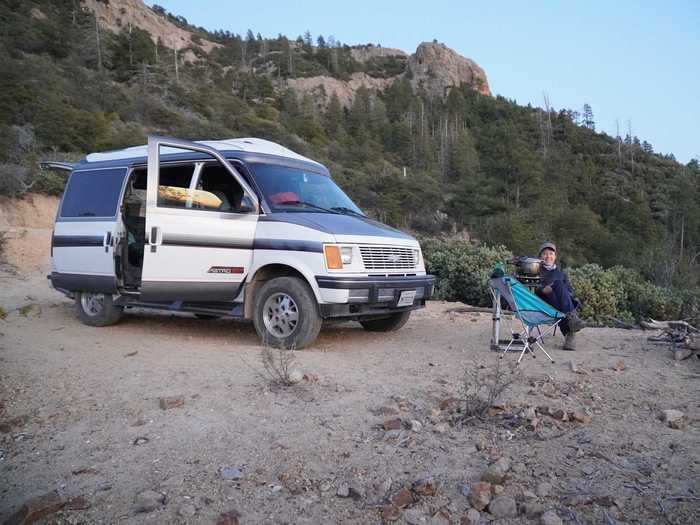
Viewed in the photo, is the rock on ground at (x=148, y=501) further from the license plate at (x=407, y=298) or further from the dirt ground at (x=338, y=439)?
the license plate at (x=407, y=298)

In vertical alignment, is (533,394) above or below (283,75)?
below

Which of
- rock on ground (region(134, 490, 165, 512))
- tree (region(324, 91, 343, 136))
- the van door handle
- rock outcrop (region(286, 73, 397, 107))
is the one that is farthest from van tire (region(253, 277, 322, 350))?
rock outcrop (region(286, 73, 397, 107))

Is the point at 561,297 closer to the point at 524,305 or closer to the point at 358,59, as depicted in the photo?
the point at 524,305

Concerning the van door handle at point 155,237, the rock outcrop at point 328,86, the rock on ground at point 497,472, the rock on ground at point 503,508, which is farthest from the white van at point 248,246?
the rock outcrop at point 328,86

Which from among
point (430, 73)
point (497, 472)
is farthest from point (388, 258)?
point (430, 73)

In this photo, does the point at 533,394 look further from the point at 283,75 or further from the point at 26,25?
the point at 283,75

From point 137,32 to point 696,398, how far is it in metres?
65.7

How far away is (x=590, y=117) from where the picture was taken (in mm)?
80500

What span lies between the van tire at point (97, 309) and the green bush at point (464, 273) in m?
6.10

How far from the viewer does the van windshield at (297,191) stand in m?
6.20

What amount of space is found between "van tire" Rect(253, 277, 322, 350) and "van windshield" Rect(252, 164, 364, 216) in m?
0.87

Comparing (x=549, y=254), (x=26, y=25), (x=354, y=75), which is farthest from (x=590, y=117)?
(x=549, y=254)

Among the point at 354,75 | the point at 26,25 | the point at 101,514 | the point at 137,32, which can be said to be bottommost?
the point at 101,514

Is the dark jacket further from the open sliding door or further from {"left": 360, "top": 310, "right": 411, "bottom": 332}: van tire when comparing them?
the open sliding door
